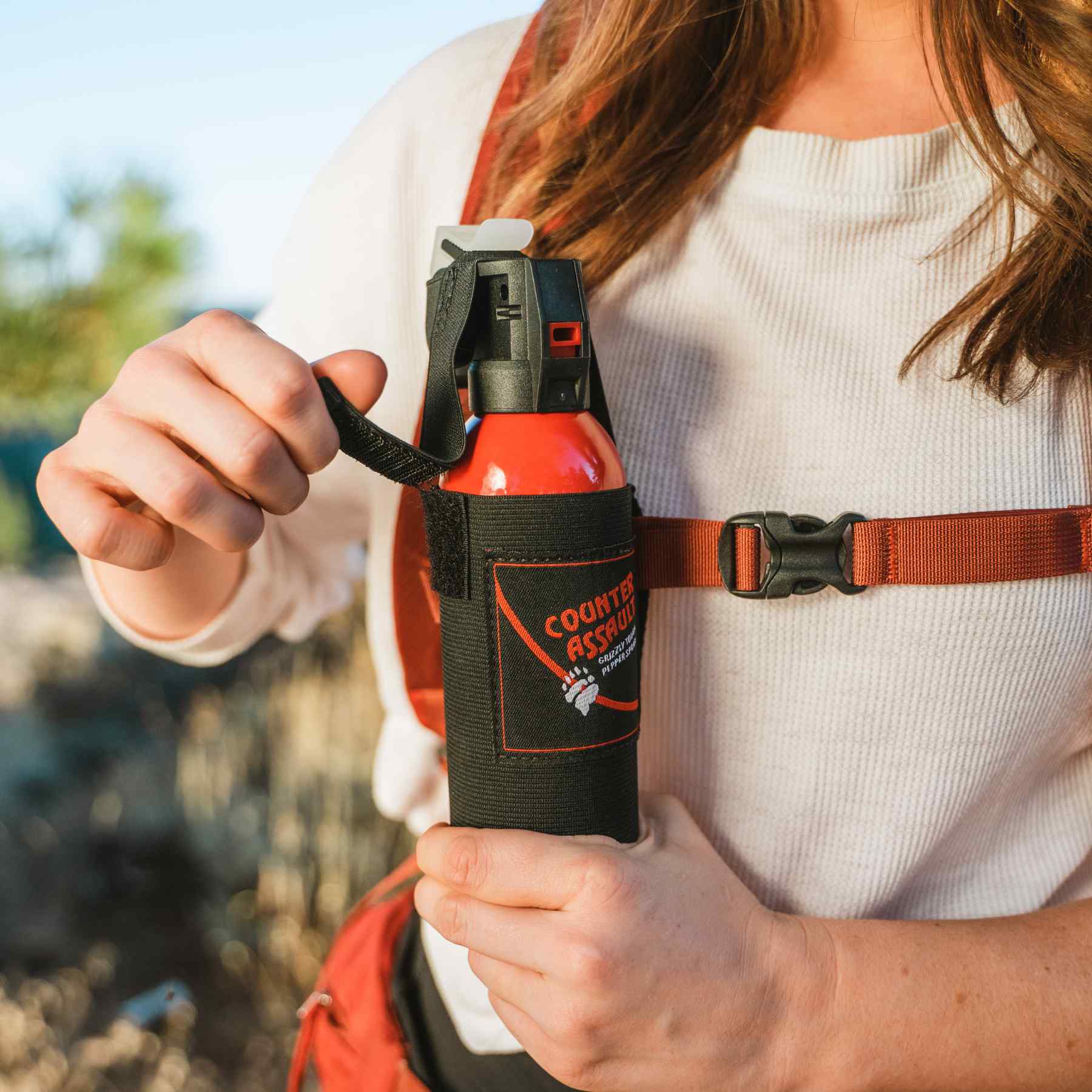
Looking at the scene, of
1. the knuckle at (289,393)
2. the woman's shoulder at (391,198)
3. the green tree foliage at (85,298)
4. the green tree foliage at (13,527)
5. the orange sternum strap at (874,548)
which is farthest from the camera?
the green tree foliage at (13,527)

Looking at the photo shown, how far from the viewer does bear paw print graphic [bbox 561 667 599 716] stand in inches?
20.2

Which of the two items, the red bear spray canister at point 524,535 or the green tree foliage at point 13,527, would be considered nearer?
the red bear spray canister at point 524,535

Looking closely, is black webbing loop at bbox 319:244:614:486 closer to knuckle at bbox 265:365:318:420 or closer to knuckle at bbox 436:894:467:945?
knuckle at bbox 265:365:318:420

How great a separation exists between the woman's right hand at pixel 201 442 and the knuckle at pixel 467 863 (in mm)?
208

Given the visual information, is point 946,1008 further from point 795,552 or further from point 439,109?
point 439,109

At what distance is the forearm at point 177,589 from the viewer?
25.4 inches

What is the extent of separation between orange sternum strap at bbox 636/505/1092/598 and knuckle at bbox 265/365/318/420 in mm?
225

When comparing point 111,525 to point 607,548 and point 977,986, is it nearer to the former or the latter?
point 607,548

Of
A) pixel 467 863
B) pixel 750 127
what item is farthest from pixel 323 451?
pixel 750 127

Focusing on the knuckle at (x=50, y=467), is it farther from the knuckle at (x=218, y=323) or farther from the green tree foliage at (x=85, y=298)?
the green tree foliage at (x=85, y=298)

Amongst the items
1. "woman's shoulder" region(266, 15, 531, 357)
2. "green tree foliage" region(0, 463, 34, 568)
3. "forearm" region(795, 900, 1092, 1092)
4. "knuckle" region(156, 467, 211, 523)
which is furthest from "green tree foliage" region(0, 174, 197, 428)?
"forearm" region(795, 900, 1092, 1092)

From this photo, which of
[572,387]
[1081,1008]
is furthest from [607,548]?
[1081,1008]

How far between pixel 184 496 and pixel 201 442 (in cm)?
3

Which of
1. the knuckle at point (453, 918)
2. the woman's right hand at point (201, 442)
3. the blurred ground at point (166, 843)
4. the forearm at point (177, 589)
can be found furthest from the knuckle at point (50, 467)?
the blurred ground at point (166, 843)
